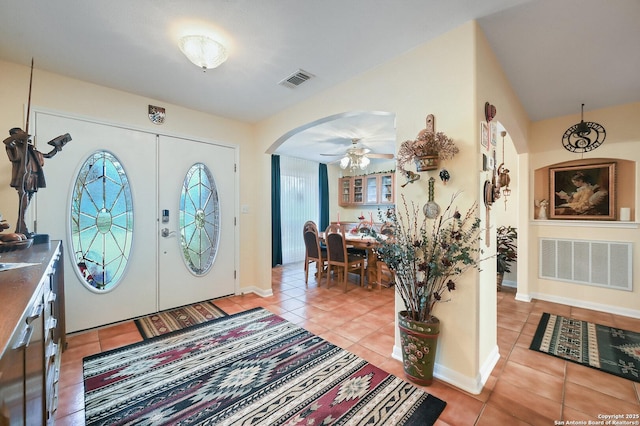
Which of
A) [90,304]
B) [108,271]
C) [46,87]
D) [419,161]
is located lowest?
[90,304]

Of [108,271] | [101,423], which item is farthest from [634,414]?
[108,271]

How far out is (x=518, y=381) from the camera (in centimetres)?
188

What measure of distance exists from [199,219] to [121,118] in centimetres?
136

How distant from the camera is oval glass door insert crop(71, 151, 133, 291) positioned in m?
2.56

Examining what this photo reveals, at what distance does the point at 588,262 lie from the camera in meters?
3.22

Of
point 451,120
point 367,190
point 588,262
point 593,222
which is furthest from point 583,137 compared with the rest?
point 367,190

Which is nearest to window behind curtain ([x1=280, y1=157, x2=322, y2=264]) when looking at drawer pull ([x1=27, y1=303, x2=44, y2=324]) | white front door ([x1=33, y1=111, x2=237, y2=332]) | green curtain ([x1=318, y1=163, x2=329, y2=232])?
green curtain ([x1=318, y1=163, x2=329, y2=232])

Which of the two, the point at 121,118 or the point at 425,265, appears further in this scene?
the point at 121,118

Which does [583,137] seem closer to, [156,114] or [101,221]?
[156,114]

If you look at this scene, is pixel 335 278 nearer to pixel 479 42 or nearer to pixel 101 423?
pixel 101 423

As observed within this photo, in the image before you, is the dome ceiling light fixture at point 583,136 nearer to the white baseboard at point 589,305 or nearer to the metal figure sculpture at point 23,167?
the white baseboard at point 589,305

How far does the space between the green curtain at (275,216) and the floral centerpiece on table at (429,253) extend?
389 centimetres

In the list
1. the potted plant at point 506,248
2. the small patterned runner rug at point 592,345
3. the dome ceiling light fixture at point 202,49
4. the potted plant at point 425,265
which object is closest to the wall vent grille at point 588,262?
the potted plant at point 506,248

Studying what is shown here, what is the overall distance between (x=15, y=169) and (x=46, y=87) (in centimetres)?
107
